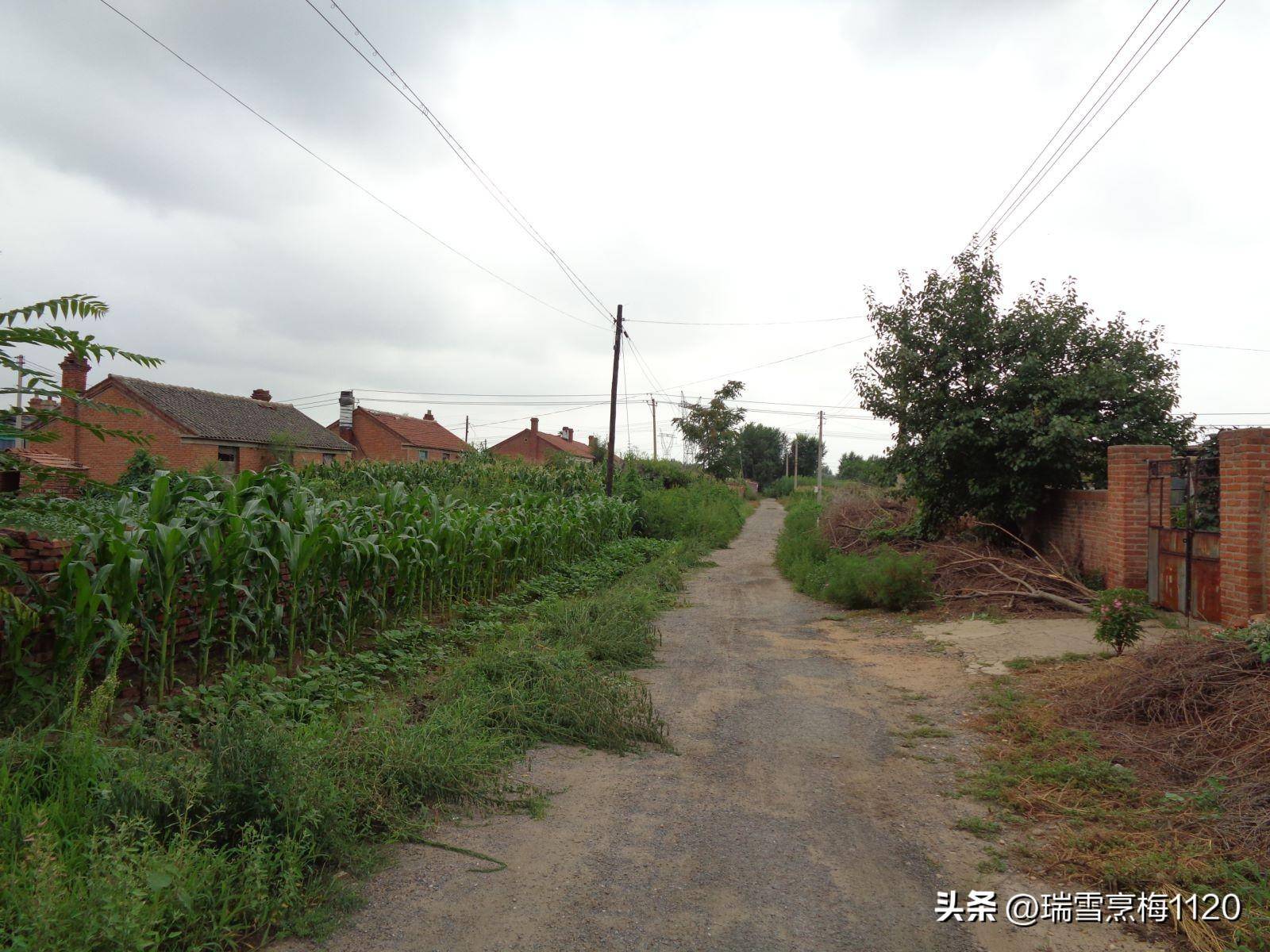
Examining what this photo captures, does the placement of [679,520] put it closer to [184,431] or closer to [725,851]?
[725,851]

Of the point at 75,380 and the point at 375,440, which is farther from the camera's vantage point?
the point at 375,440

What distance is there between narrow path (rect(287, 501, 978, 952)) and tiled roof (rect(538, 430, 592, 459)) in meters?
59.1

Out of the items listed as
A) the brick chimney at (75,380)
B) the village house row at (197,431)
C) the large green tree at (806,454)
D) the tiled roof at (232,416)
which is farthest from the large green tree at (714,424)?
the large green tree at (806,454)

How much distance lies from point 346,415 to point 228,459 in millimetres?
16040

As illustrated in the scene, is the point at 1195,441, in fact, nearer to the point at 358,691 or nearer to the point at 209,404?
the point at 358,691

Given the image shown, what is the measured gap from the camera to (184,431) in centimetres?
3466

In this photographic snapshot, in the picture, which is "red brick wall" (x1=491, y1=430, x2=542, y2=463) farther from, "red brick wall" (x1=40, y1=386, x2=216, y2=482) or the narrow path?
the narrow path

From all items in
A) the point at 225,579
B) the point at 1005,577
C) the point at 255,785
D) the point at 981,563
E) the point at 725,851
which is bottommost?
the point at 725,851

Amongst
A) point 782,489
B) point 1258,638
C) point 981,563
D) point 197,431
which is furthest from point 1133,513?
point 782,489

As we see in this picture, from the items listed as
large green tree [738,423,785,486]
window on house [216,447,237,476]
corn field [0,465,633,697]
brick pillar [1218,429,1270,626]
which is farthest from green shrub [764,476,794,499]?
corn field [0,465,633,697]

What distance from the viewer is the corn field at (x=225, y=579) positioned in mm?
4707

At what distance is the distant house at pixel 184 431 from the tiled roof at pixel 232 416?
0.05 m

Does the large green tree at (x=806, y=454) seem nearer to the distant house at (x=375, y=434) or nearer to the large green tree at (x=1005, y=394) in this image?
the distant house at (x=375, y=434)

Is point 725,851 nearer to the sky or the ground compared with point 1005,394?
nearer to the ground
